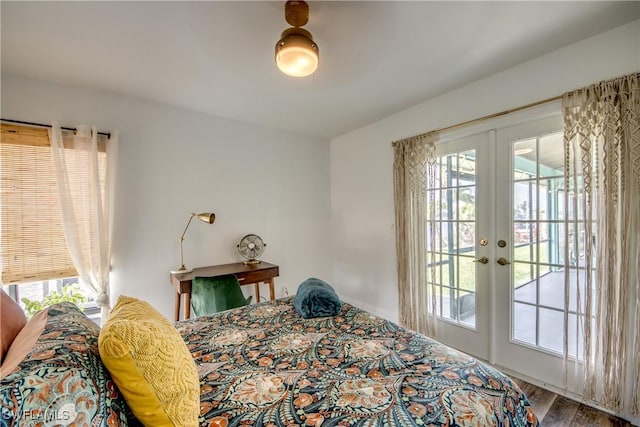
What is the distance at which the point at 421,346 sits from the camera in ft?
4.48

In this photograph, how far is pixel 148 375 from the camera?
0.82m

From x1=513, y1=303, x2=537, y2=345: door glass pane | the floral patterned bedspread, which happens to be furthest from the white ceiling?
x1=513, y1=303, x2=537, y2=345: door glass pane

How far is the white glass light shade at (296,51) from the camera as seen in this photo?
149 centimetres

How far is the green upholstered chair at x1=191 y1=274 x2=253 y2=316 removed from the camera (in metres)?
2.30

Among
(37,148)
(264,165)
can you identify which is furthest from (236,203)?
(37,148)

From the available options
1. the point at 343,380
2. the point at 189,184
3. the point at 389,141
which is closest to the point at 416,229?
the point at 389,141

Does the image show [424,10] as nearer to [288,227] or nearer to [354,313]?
[354,313]

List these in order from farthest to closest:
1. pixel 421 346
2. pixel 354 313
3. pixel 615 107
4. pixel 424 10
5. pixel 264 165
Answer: pixel 264 165 < pixel 354 313 < pixel 615 107 < pixel 424 10 < pixel 421 346

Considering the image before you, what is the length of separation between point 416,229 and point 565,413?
5.43 ft

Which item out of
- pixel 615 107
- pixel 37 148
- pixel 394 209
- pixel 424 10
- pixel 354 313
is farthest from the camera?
pixel 394 209

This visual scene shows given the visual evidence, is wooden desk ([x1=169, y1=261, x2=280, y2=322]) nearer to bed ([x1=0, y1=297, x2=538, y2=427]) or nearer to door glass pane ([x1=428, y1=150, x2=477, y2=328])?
bed ([x1=0, y1=297, x2=538, y2=427])

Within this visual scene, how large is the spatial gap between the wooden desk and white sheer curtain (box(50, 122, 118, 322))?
562 millimetres

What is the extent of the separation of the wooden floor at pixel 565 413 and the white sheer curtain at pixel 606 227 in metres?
0.09

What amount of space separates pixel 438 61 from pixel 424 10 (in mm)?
582
